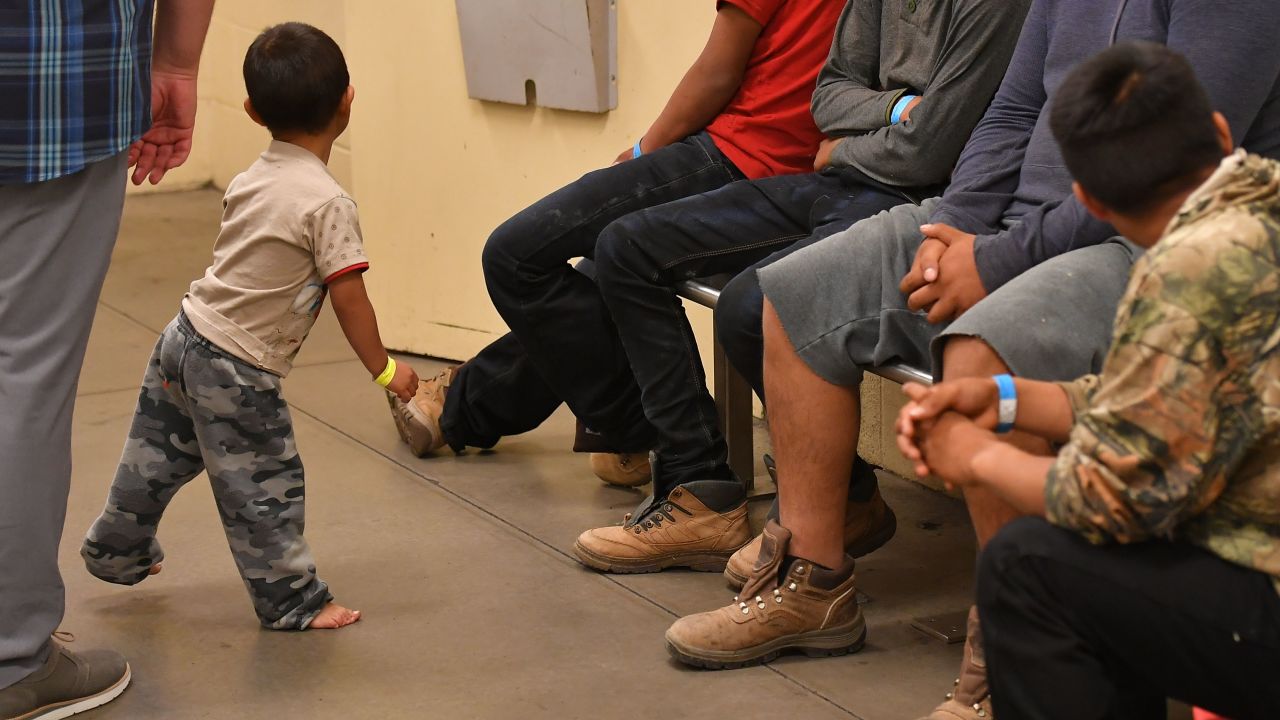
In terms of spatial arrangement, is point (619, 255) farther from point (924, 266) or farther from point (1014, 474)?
point (1014, 474)

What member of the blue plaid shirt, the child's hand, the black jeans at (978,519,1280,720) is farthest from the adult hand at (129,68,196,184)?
the black jeans at (978,519,1280,720)

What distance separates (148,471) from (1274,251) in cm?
192

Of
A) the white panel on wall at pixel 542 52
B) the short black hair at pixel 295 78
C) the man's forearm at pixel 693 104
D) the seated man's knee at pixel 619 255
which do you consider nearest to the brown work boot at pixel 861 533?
the seated man's knee at pixel 619 255

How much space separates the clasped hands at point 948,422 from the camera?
175cm

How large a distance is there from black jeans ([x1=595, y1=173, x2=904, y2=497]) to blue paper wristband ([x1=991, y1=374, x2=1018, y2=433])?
1061mm

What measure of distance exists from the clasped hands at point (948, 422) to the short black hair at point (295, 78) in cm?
129

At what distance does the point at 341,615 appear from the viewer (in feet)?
8.85

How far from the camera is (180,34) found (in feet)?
8.11

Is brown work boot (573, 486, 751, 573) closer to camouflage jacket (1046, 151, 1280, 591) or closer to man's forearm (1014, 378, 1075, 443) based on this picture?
man's forearm (1014, 378, 1075, 443)

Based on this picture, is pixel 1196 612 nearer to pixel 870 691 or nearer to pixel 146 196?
pixel 870 691

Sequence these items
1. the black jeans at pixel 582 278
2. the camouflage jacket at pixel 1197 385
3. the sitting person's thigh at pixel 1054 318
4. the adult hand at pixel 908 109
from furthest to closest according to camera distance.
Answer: the black jeans at pixel 582 278, the adult hand at pixel 908 109, the sitting person's thigh at pixel 1054 318, the camouflage jacket at pixel 1197 385

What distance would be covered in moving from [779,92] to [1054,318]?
112cm

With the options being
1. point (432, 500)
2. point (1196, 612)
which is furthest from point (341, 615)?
point (1196, 612)

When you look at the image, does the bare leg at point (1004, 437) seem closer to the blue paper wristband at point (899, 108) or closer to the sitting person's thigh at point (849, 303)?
the sitting person's thigh at point (849, 303)
